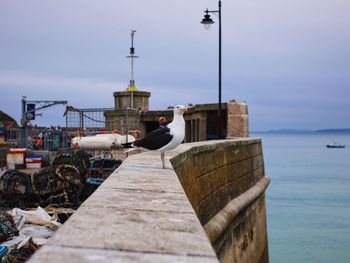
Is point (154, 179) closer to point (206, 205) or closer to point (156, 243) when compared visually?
point (156, 243)

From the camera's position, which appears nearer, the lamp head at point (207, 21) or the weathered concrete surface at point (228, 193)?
the weathered concrete surface at point (228, 193)

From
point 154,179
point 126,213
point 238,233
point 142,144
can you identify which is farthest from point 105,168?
point 126,213

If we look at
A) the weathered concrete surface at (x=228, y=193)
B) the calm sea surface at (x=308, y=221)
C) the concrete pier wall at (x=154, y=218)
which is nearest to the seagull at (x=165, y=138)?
the concrete pier wall at (x=154, y=218)

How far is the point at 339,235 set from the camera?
29.0 meters

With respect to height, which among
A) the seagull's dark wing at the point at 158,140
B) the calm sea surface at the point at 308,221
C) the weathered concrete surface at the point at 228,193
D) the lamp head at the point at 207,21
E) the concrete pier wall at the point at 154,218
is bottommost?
the calm sea surface at the point at 308,221

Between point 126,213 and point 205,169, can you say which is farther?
point 205,169

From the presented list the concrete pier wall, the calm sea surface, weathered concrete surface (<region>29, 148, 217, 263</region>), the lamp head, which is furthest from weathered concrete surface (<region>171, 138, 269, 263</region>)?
the calm sea surface

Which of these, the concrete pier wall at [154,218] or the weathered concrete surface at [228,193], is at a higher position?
the concrete pier wall at [154,218]

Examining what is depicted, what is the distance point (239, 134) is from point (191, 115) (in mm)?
3516

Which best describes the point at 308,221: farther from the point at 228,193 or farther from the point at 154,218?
the point at 154,218

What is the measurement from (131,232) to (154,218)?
407 millimetres

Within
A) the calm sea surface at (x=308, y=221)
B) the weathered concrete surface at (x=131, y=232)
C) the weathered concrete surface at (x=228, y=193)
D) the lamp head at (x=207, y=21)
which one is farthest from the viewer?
the calm sea surface at (x=308, y=221)

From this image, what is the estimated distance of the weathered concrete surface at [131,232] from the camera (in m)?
2.16

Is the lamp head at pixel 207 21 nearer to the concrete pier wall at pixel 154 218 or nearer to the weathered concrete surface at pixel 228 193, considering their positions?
the weathered concrete surface at pixel 228 193
